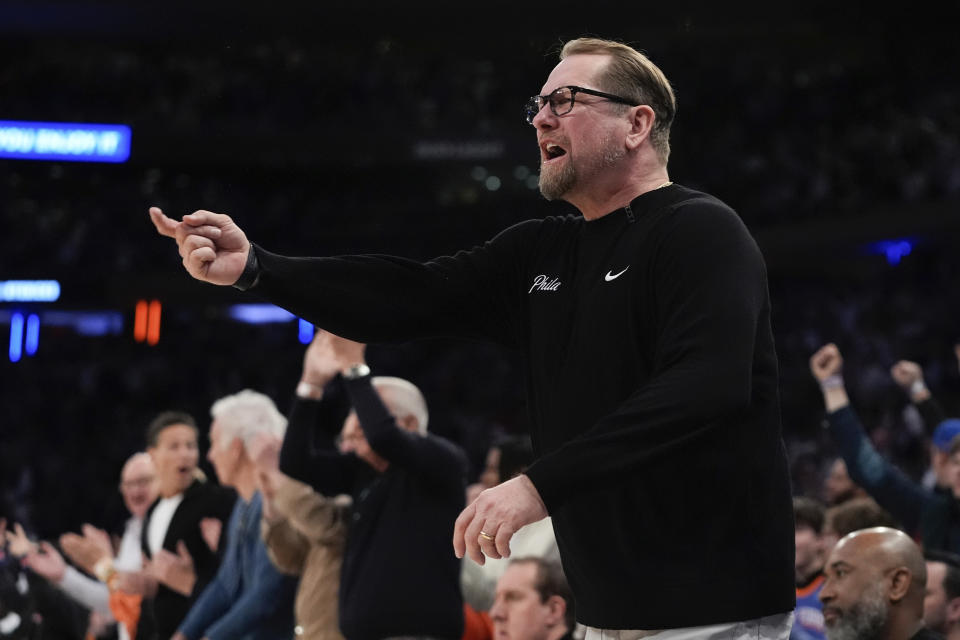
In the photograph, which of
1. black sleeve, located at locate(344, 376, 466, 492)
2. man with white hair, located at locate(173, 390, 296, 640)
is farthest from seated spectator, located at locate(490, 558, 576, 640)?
man with white hair, located at locate(173, 390, 296, 640)

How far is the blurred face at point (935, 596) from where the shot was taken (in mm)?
3578

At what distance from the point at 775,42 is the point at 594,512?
1491cm

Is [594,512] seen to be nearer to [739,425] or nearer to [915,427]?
[739,425]

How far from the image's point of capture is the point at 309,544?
435 centimetres

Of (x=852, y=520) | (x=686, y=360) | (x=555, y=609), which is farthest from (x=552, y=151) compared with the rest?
(x=852, y=520)

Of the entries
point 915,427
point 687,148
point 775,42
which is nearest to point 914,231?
point 915,427

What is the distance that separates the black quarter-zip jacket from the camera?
5.46ft

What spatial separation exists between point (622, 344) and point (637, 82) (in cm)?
48

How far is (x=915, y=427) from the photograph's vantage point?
384 inches

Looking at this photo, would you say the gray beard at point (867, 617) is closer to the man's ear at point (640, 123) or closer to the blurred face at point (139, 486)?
the man's ear at point (640, 123)

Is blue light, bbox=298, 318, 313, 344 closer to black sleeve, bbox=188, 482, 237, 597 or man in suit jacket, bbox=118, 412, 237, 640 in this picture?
man in suit jacket, bbox=118, 412, 237, 640

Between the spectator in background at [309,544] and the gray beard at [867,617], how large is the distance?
164cm

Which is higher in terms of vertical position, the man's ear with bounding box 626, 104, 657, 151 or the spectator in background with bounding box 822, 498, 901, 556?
the man's ear with bounding box 626, 104, 657, 151

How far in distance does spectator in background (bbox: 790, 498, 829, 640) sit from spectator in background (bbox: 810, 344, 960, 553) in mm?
216
